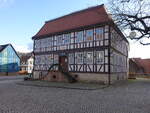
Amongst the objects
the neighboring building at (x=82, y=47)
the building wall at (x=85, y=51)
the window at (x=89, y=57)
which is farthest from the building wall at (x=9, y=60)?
the window at (x=89, y=57)

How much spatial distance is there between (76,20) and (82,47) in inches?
182

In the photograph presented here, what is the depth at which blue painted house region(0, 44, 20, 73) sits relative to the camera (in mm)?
44312

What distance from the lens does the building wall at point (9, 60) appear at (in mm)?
44281

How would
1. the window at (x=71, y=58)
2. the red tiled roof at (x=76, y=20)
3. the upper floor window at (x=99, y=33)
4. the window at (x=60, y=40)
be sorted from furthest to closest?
1. the window at (x=60, y=40)
2. the window at (x=71, y=58)
3. the red tiled roof at (x=76, y=20)
4. the upper floor window at (x=99, y=33)

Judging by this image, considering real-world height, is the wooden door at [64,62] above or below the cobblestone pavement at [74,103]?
above

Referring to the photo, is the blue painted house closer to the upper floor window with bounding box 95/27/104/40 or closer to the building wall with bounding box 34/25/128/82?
the building wall with bounding box 34/25/128/82

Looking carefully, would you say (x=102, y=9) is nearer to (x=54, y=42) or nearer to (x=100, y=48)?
(x=100, y=48)

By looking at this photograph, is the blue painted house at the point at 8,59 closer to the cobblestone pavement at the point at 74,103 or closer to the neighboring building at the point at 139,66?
the neighboring building at the point at 139,66

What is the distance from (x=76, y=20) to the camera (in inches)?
926

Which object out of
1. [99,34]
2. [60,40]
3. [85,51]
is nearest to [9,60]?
[60,40]

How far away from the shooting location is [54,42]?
24531mm

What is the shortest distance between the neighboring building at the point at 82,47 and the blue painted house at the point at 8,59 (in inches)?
816

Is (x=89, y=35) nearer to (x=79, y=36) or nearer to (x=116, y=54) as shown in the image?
(x=79, y=36)

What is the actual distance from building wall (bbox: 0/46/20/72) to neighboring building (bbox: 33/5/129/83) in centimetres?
2073
